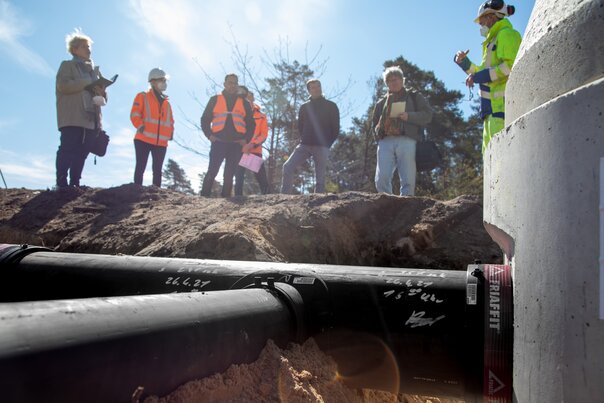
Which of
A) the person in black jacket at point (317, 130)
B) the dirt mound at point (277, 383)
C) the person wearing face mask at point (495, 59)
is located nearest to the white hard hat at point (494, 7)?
the person wearing face mask at point (495, 59)

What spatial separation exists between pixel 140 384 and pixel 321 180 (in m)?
6.15

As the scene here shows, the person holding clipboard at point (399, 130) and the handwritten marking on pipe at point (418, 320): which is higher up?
the person holding clipboard at point (399, 130)

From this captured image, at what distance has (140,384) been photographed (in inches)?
42.1

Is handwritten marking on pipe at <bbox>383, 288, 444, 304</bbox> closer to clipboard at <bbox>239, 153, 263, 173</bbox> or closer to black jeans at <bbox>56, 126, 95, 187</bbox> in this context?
clipboard at <bbox>239, 153, 263, 173</bbox>

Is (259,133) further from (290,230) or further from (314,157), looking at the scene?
(290,230)

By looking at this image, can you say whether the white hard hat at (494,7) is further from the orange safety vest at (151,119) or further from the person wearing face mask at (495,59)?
the orange safety vest at (151,119)

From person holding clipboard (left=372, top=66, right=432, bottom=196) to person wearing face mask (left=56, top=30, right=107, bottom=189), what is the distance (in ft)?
13.4

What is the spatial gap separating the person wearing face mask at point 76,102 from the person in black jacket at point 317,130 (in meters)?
2.94

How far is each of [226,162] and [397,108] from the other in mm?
2972

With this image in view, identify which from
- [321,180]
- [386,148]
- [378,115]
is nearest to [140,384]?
[386,148]

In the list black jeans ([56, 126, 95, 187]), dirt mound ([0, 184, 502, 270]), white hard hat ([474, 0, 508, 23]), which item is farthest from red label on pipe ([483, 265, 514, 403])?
black jeans ([56, 126, 95, 187])

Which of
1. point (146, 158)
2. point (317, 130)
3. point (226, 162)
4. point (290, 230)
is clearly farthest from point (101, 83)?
point (290, 230)

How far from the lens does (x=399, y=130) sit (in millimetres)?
5816

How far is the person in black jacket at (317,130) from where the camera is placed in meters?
7.11
